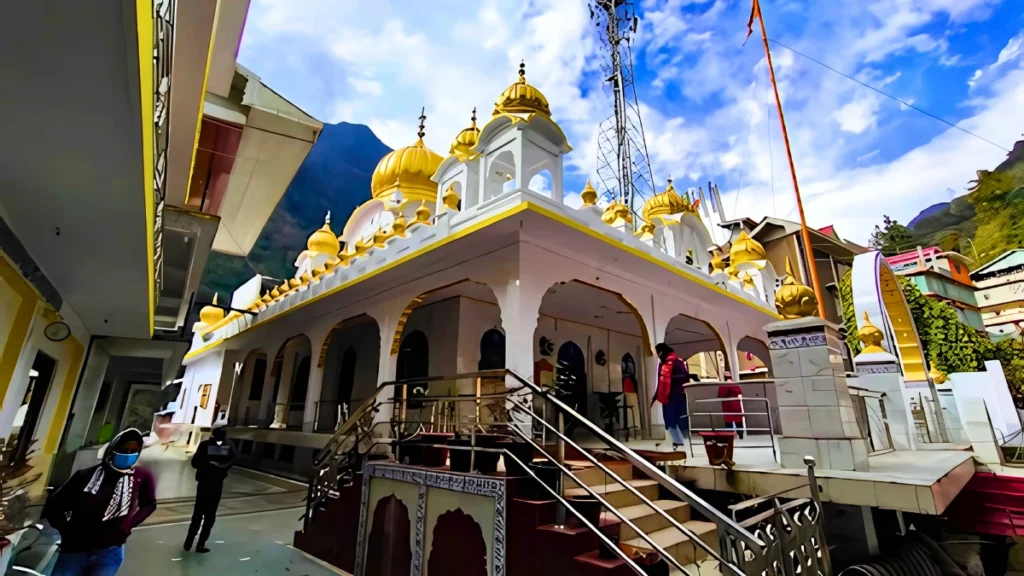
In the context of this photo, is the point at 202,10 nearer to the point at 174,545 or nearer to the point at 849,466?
the point at 174,545

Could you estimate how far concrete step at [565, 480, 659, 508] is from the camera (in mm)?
4766

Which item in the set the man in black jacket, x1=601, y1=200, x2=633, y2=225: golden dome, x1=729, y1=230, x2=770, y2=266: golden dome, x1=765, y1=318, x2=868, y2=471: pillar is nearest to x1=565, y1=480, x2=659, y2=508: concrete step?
x1=765, y1=318, x2=868, y2=471: pillar

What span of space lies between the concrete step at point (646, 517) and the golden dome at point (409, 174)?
10.5 m

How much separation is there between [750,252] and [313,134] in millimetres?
12595

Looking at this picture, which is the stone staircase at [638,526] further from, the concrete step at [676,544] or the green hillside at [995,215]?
the green hillside at [995,215]

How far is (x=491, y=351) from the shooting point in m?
10.6

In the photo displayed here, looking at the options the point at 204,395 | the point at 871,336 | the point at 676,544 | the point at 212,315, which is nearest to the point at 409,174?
the point at 676,544

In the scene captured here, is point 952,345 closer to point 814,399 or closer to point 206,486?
point 814,399

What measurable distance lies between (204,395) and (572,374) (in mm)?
15370

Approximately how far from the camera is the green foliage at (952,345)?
62.0 ft

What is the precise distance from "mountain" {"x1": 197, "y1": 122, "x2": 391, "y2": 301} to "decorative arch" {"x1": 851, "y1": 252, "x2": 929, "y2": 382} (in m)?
30.5

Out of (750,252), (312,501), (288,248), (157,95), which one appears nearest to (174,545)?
(312,501)

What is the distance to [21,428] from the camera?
209 inches

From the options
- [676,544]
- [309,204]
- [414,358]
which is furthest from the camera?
[309,204]
